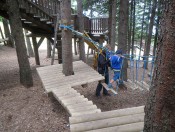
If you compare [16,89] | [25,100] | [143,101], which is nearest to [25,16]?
[16,89]

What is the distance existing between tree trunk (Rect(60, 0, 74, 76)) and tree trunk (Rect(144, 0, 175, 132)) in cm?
409

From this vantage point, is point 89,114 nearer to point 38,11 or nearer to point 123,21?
point 123,21

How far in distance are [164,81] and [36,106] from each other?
15.3 ft

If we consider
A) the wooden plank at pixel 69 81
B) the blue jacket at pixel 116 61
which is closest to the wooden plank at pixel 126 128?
the wooden plank at pixel 69 81

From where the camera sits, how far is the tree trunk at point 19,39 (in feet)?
19.2

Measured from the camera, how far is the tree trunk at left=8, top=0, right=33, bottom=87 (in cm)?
587

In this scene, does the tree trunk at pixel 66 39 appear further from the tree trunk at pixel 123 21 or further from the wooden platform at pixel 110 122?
the wooden platform at pixel 110 122

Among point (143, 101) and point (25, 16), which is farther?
point (25, 16)

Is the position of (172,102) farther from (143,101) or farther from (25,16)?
(25,16)

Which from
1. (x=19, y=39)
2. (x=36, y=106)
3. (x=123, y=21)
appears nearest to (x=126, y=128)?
(x=36, y=106)

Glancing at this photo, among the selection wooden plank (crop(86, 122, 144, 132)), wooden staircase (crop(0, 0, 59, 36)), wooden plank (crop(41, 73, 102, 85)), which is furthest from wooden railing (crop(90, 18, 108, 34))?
wooden plank (crop(86, 122, 144, 132))

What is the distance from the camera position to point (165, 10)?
1611 millimetres

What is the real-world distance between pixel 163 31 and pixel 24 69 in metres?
5.85

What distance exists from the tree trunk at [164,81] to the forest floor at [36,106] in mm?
3143
